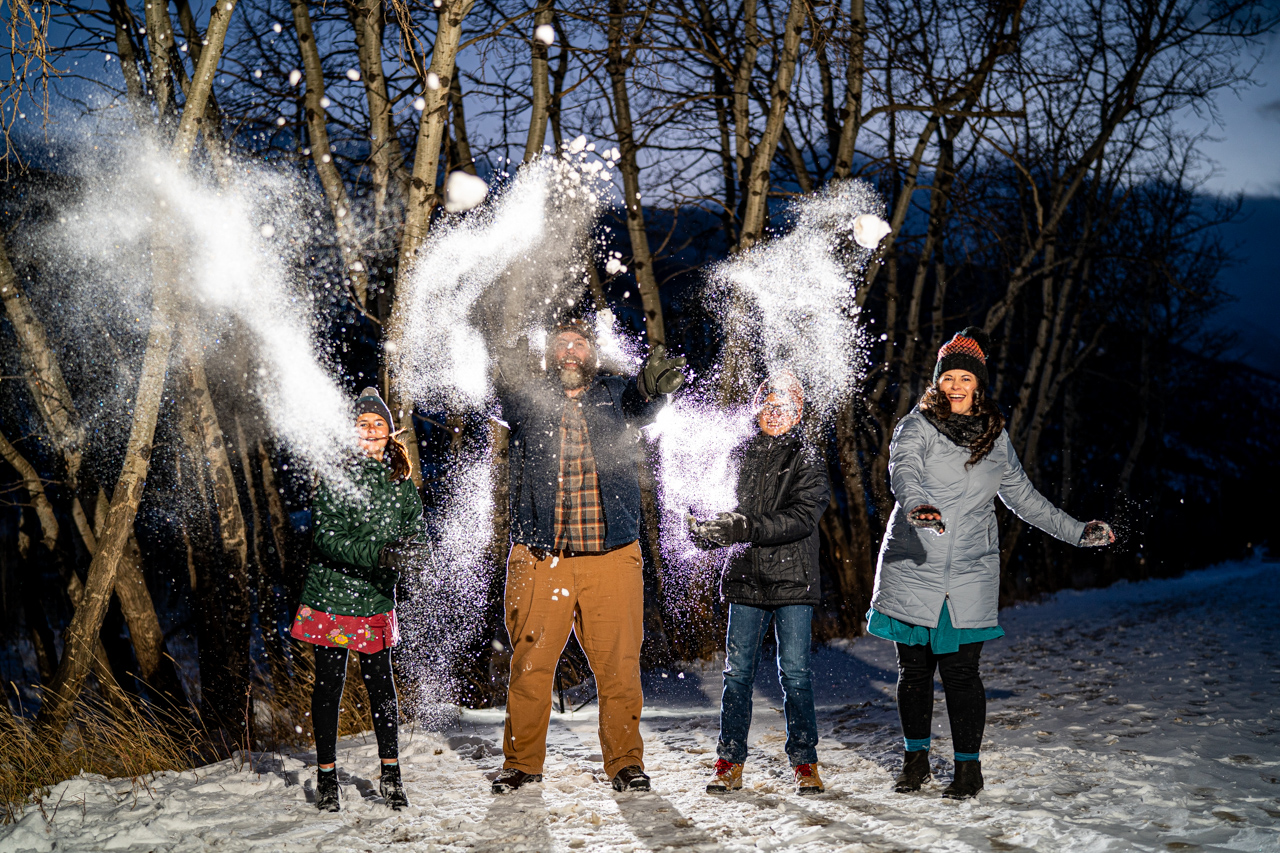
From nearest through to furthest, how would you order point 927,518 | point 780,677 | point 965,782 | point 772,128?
point 927,518 < point 965,782 < point 780,677 < point 772,128

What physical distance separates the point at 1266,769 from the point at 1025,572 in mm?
15018

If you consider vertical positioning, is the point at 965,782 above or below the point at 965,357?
below

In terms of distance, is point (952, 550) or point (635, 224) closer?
point (952, 550)

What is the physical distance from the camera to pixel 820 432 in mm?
8594

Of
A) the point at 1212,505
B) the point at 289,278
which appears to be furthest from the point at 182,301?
the point at 1212,505

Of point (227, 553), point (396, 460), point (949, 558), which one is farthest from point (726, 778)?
point (227, 553)

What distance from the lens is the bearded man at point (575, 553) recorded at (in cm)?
387

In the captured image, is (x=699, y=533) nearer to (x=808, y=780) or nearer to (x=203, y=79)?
(x=808, y=780)

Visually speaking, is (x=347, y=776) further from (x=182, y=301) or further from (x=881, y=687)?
(x=881, y=687)

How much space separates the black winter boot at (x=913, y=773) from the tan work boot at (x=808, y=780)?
33 cm

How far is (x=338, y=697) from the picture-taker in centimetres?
357

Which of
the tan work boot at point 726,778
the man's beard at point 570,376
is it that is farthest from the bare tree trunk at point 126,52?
the tan work boot at point 726,778

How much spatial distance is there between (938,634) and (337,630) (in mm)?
2577

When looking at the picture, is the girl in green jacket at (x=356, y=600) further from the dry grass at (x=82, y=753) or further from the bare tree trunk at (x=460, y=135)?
the bare tree trunk at (x=460, y=135)
